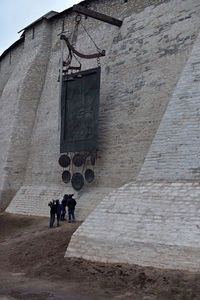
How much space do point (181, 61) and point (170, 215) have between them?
5329mm

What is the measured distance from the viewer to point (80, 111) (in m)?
12.8

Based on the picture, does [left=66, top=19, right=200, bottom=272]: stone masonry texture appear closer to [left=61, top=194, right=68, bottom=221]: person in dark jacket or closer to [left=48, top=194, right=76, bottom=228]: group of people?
[left=48, top=194, right=76, bottom=228]: group of people

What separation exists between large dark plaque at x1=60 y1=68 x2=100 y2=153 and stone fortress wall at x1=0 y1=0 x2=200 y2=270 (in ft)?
1.72

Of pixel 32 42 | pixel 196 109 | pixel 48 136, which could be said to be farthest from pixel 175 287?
pixel 32 42

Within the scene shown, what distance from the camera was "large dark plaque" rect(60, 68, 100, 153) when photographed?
1233 cm

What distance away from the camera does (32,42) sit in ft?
60.1

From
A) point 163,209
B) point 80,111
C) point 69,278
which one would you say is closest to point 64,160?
point 80,111

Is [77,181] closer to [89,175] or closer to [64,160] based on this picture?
[89,175]

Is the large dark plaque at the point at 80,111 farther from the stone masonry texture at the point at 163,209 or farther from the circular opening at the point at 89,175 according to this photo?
the stone masonry texture at the point at 163,209

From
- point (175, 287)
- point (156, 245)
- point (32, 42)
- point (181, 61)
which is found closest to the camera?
point (175, 287)

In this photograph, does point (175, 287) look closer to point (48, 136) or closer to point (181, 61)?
point (181, 61)

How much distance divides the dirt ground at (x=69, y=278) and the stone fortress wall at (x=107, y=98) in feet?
1.77

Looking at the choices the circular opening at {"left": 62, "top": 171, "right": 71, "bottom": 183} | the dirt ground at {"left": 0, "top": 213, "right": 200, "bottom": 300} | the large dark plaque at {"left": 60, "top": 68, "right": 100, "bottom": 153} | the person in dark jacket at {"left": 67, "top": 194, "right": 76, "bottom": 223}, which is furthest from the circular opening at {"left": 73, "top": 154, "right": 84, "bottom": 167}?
the dirt ground at {"left": 0, "top": 213, "right": 200, "bottom": 300}

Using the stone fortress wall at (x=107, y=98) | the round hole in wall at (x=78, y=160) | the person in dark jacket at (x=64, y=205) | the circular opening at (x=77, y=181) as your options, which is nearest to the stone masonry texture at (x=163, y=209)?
the stone fortress wall at (x=107, y=98)
